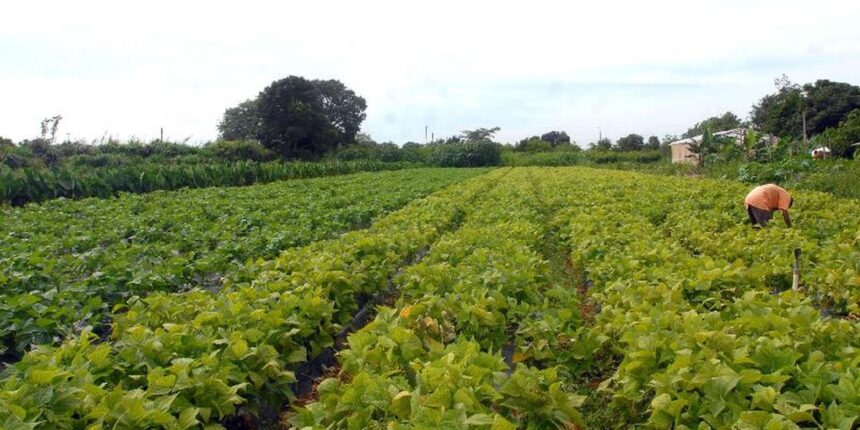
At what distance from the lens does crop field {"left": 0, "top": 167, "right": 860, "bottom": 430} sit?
2932 mm

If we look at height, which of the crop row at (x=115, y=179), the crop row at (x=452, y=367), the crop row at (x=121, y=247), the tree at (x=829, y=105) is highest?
the tree at (x=829, y=105)

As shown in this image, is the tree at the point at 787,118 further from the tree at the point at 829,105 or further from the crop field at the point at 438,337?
the crop field at the point at 438,337

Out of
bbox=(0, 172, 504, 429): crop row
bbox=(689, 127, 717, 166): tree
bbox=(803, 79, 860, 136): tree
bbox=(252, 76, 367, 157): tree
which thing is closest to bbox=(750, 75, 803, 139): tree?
bbox=(803, 79, 860, 136): tree

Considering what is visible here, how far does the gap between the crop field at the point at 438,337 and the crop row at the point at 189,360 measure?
0.05ft

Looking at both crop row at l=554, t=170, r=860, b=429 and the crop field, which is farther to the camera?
the crop field

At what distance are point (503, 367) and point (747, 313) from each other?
180 cm

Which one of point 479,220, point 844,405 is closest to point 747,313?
point 844,405

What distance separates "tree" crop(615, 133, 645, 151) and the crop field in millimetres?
73020

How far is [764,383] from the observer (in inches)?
118

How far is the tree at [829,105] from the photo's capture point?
153 feet

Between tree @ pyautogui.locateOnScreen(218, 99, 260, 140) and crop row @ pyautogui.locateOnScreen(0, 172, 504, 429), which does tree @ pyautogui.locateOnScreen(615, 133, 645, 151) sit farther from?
crop row @ pyautogui.locateOnScreen(0, 172, 504, 429)

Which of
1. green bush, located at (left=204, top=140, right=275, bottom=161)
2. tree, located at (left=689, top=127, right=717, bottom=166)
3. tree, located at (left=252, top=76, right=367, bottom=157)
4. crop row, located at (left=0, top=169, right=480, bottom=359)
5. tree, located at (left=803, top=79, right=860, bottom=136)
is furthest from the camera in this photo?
tree, located at (left=252, top=76, right=367, bottom=157)

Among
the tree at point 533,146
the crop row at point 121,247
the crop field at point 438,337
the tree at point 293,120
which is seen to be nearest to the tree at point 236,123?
the tree at point 293,120

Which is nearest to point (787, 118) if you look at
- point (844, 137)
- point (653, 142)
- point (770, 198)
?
point (844, 137)
